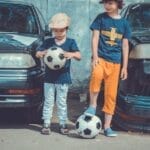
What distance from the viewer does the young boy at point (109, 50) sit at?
25.4 feet

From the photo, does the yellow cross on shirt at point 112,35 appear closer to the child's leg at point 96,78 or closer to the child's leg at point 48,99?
the child's leg at point 96,78

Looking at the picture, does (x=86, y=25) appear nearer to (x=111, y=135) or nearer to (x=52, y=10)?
(x=52, y=10)

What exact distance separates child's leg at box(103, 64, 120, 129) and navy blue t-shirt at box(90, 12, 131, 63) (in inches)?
5.3

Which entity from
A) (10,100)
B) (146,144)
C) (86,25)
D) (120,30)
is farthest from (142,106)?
(86,25)

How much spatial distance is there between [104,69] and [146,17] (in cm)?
199

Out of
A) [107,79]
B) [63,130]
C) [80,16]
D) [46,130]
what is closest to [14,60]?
[46,130]

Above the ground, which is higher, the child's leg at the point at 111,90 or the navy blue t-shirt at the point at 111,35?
the navy blue t-shirt at the point at 111,35

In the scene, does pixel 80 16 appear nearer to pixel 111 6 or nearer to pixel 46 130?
pixel 111 6

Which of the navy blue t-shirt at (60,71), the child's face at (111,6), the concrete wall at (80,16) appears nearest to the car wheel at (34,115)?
the navy blue t-shirt at (60,71)

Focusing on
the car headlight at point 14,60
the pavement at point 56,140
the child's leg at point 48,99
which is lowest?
the pavement at point 56,140

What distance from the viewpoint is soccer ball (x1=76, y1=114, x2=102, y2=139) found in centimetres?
762

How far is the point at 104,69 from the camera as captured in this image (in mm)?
7801

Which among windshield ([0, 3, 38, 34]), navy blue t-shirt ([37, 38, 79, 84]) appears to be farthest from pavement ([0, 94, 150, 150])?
windshield ([0, 3, 38, 34])

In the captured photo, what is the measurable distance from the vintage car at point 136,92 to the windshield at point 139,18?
2.93 feet
